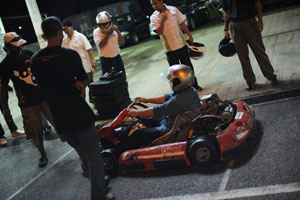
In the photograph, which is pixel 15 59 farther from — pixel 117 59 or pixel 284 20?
pixel 284 20

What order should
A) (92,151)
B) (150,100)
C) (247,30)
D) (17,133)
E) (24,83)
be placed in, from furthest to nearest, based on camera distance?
(17,133)
(247,30)
(24,83)
(150,100)
(92,151)

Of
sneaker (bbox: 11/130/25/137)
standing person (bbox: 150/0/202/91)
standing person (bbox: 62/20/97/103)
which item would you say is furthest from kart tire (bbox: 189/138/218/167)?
sneaker (bbox: 11/130/25/137)

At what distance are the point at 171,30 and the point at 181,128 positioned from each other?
115 inches

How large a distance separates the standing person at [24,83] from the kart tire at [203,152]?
281 centimetres

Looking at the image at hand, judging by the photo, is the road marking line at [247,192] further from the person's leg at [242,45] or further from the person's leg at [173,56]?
the person's leg at [173,56]

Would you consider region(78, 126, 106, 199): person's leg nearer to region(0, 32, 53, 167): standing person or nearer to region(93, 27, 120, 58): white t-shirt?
region(0, 32, 53, 167): standing person

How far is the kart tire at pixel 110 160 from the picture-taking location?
4.62m

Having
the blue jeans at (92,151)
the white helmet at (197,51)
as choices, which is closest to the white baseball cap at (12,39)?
the blue jeans at (92,151)

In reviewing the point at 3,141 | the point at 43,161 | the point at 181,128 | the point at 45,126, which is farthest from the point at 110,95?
the point at 181,128

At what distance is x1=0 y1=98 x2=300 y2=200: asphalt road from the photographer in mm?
3578

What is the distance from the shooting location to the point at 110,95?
695cm

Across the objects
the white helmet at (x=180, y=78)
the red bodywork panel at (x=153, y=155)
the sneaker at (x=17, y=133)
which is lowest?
the sneaker at (x=17, y=133)

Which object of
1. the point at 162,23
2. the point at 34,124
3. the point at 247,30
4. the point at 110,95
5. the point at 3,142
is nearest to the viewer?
the point at 34,124

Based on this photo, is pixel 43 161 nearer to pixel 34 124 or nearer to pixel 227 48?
pixel 34 124
